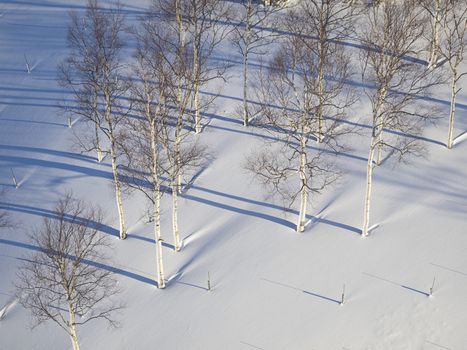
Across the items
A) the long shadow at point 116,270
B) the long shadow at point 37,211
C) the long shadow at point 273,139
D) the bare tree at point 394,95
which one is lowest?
the long shadow at point 116,270

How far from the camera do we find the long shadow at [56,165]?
26.0m

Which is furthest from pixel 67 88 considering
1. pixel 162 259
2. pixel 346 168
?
pixel 346 168

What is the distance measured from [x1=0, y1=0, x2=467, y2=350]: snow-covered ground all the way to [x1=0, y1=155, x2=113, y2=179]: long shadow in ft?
0.24

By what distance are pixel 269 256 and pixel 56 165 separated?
11.7 m

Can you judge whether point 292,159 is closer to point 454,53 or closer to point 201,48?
point 201,48

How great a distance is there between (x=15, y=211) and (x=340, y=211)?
1382cm

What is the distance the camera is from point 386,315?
61.6 ft

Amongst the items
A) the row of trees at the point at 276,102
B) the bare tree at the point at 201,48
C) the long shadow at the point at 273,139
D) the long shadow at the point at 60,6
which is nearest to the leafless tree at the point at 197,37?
the bare tree at the point at 201,48

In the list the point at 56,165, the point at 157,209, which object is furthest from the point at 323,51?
the point at 56,165

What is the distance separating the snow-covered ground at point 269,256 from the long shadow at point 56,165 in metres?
0.07

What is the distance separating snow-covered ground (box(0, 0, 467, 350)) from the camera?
18.8m

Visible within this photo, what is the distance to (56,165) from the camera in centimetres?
2681

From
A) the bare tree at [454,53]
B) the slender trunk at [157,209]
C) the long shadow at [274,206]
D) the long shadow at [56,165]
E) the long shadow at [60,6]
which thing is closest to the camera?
the slender trunk at [157,209]

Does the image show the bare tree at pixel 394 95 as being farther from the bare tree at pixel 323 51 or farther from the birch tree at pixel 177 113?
the birch tree at pixel 177 113
